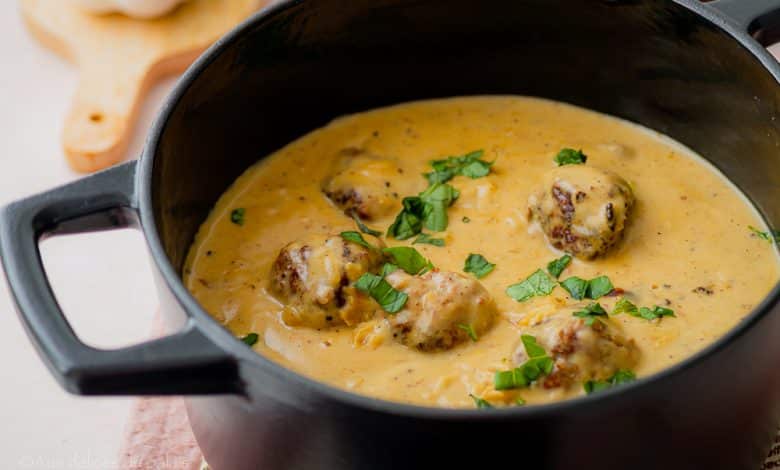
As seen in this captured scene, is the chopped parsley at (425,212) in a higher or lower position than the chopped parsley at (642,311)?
higher

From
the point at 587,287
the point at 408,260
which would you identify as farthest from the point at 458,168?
the point at 587,287

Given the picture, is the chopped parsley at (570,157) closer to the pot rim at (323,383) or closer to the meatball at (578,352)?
the meatball at (578,352)

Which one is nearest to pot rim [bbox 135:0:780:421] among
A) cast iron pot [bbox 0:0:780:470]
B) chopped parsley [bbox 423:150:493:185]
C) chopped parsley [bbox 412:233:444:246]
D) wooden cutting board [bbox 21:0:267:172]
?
cast iron pot [bbox 0:0:780:470]

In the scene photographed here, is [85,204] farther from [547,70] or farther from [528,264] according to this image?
[547,70]

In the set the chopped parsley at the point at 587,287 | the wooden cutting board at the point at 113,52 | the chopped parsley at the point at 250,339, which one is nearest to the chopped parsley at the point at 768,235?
the chopped parsley at the point at 587,287

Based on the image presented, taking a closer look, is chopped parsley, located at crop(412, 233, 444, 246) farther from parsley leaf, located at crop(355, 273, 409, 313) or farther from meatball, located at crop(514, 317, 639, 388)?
meatball, located at crop(514, 317, 639, 388)
